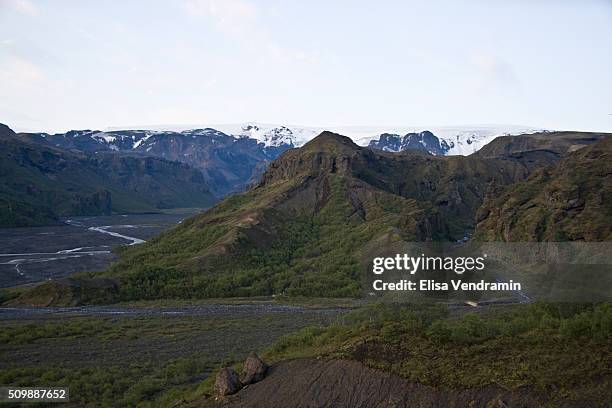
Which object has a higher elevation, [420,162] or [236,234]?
[420,162]

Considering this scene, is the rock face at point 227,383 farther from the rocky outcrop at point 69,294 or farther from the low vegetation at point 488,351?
the rocky outcrop at point 69,294

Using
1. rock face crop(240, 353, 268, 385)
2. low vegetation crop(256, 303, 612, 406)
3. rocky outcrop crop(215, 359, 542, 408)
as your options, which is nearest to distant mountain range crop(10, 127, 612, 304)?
low vegetation crop(256, 303, 612, 406)

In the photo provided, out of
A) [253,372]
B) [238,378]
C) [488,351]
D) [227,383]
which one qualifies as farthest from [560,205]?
[227,383]

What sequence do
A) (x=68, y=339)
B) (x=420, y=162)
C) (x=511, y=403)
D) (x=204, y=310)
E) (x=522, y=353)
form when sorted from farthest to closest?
1. (x=420, y=162)
2. (x=204, y=310)
3. (x=68, y=339)
4. (x=522, y=353)
5. (x=511, y=403)

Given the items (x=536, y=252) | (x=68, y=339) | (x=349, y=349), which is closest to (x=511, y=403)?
(x=349, y=349)

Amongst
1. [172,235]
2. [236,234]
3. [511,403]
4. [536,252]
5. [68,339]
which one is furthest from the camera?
[172,235]

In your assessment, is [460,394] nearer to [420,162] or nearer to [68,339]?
[68,339]

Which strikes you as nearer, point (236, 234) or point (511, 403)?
point (511, 403)

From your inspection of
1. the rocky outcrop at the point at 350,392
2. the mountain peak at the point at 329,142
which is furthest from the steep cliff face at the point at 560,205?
the rocky outcrop at the point at 350,392
